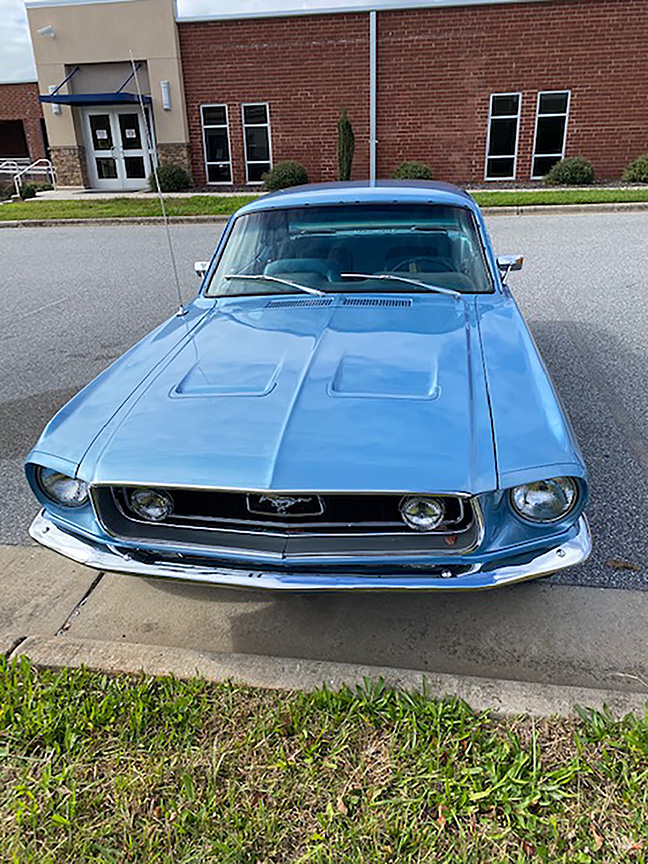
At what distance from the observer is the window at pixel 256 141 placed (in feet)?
65.8

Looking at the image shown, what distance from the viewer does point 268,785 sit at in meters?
1.97

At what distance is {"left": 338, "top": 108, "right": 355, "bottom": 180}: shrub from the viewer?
730 inches

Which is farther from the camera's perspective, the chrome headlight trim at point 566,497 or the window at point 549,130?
the window at point 549,130

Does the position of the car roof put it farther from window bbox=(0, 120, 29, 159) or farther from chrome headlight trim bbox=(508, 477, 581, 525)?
window bbox=(0, 120, 29, 159)

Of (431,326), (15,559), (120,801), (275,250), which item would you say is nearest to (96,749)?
(120,801)

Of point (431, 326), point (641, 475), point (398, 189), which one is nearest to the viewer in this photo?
point (431, 326)

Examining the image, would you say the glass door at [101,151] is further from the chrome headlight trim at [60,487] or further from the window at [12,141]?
the chrome headlight trim at [60,487]

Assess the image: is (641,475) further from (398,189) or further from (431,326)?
(398,189)

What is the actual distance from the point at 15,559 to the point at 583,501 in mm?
2486

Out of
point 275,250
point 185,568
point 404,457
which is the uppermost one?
point 275,250

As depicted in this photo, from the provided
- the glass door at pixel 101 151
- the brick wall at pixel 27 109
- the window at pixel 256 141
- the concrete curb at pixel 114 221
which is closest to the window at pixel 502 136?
the window at pixel 256 141

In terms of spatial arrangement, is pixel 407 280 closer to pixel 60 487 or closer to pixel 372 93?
pixel 60 487

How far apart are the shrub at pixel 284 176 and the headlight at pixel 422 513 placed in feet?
57.8

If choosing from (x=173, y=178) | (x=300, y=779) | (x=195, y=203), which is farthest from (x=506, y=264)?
(x=173, y=178)
